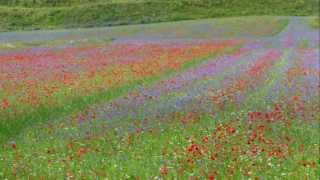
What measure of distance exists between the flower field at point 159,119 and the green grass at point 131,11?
58231mm

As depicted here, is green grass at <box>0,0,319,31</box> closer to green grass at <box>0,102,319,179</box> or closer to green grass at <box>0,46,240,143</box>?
green grass at <box>0,46,240,143</box>

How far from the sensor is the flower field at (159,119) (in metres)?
12.0

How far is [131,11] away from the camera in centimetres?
10169

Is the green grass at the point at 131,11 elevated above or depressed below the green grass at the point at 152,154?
below

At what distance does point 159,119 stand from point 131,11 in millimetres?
85178

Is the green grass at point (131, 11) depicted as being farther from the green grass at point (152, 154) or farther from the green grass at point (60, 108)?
the green grass at point (152, 154)

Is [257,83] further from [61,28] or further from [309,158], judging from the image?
[61,28]

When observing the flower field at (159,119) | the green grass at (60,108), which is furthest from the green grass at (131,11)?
the green grass at (60,108)

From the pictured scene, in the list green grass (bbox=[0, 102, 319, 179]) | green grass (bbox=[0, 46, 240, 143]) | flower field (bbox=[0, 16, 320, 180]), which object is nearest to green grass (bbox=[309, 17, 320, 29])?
flower field (bbox=[0, 16, 320, 180])

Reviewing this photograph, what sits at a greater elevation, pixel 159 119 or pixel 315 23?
pixel 159 119

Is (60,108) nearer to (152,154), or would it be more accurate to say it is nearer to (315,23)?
(152,154)

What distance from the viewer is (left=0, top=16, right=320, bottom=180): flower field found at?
39.4 ft

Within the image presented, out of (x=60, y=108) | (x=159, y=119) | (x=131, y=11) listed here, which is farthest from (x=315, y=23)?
(x=159, y=119)

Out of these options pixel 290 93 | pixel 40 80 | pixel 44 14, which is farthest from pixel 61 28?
pixel 290 93
